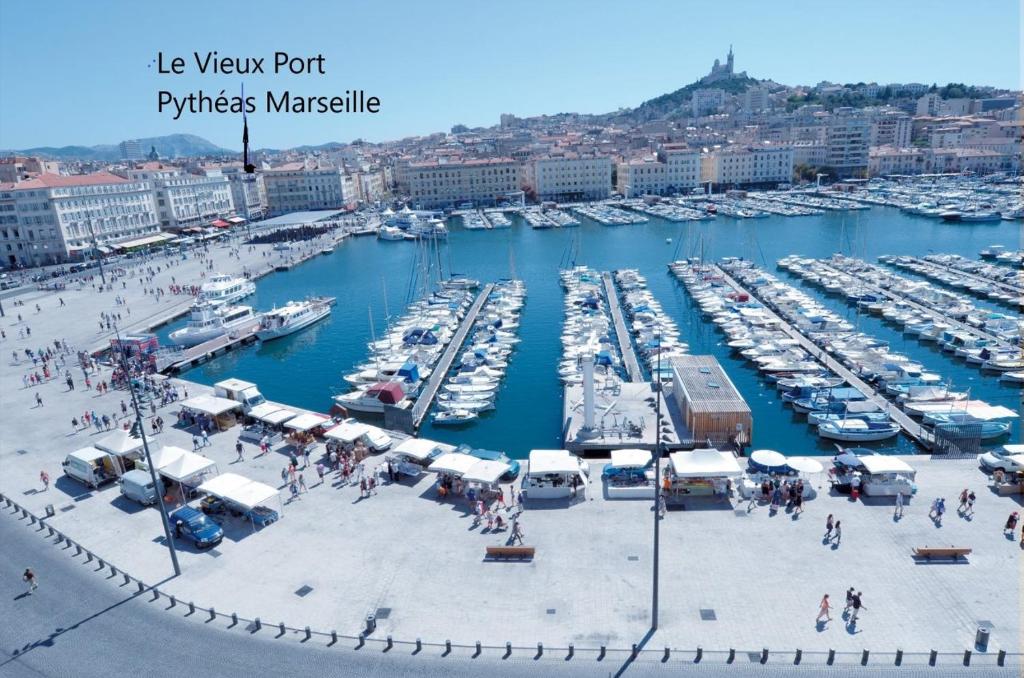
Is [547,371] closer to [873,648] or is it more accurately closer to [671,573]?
[671,573]

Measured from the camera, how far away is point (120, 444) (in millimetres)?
24312

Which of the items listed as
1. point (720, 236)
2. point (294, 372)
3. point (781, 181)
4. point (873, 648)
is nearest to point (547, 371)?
point (294, 372)

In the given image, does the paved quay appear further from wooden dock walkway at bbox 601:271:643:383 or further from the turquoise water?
wooden dock walkway at bbox 601:271:643:383

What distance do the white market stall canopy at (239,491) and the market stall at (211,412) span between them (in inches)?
327

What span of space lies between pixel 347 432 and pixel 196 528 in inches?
297

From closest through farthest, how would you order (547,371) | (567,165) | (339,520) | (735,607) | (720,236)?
1. (735,607)
2. (339,520)
3. (547,371)
4. (720,236)
5. (567,165)

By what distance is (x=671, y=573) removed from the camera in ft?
55.6

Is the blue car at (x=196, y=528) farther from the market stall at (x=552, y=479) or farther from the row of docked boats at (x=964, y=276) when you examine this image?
the row of docked boats at (x=964, y=276)

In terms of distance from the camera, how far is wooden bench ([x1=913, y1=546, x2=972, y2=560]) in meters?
17.0

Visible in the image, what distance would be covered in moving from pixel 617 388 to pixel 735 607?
18.1m

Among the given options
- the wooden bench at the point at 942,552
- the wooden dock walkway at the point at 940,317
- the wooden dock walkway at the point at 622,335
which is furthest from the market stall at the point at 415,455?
the wooden dock walkway at the point at 940,317

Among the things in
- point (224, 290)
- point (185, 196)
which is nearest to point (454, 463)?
point (224, 290)

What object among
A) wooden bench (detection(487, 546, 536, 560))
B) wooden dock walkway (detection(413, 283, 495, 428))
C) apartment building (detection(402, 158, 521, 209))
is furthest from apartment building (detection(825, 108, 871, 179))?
wooden bench (detection(487, 546, 536, 560))

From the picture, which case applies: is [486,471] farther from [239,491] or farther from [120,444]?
[120,444]
